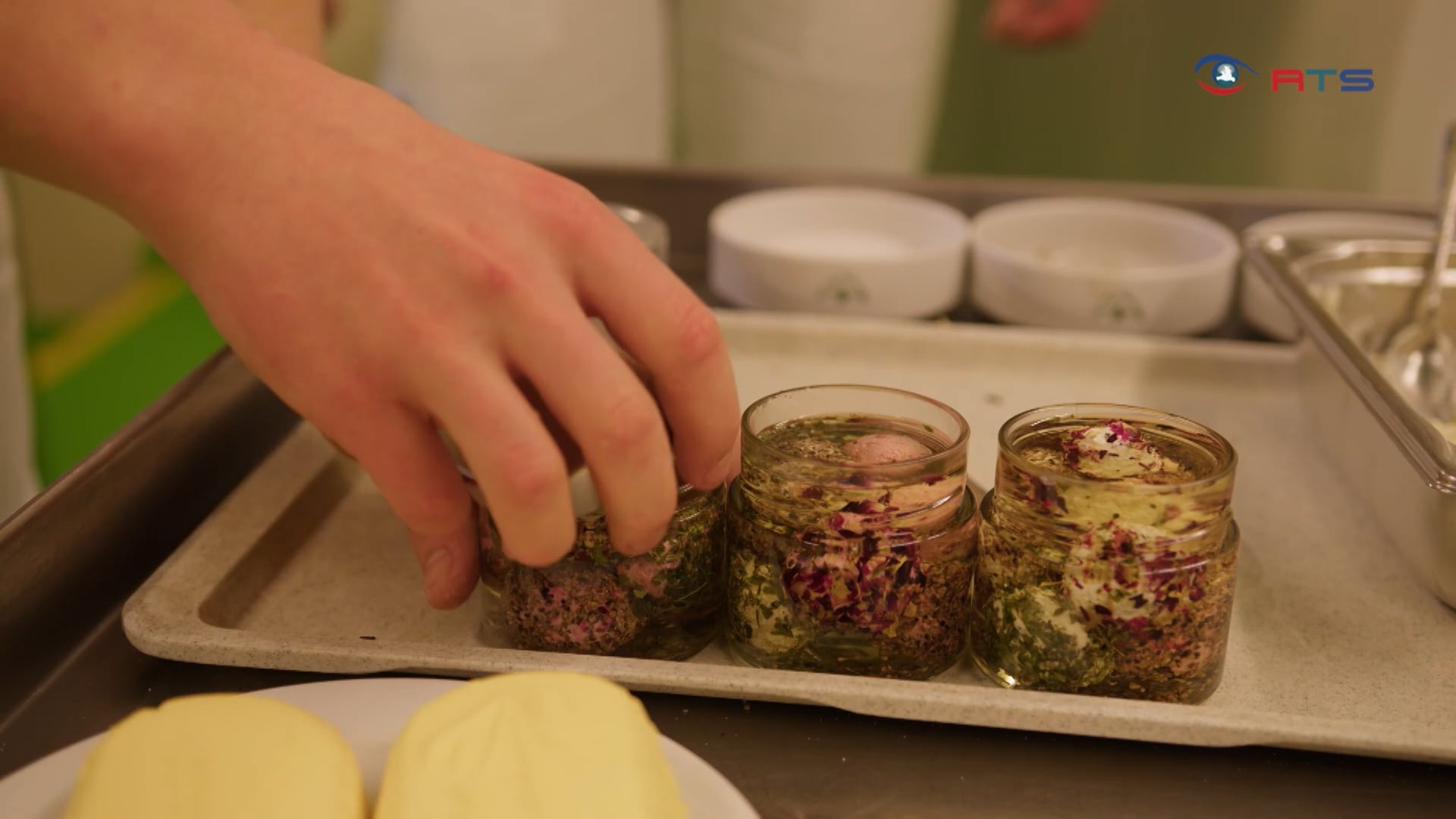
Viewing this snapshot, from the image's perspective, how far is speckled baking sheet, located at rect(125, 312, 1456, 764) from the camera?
49 centimetres

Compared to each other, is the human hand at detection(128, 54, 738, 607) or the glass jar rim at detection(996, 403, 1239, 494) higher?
the human hand at detection(128, 54, 738, 607)

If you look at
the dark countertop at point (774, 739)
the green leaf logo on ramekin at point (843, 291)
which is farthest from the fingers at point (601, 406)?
the green leaf logo on ramekin at point (843, 291)

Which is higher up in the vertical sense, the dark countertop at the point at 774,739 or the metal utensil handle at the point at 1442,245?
the metal utensil handle at the point at 1442,245

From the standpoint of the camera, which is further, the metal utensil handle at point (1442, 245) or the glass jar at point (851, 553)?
the metal utensil handle at point (1442, 245)

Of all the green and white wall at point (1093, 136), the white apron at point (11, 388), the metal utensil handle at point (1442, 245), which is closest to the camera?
the metal utensil handle at point (1442, 245)

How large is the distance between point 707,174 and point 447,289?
70 centimetres

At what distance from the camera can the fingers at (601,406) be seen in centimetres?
43

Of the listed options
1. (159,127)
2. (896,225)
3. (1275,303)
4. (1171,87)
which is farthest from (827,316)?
(1171,87)

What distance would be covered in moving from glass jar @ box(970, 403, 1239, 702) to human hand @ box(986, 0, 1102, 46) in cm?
116

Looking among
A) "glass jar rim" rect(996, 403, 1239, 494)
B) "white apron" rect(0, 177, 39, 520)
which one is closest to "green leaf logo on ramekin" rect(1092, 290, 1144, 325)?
"glass jar rim" rect(996, 403, 1239, 494)

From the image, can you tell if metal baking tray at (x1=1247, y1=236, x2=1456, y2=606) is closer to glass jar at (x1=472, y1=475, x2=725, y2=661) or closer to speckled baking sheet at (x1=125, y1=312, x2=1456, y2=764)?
speckled baking sheet at (x1=125, y1=312, x2=1456, y2=764)

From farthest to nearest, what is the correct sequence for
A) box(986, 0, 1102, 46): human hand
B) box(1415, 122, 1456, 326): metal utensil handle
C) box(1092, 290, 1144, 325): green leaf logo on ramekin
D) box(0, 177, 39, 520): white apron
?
box(986, 0, 1102, 46): human hand
box(0, 177, 39, 520): white apron
box(1092, 290, 1144, 325): green leaf logo on ramekin
box(1415, 122, 1456, 326): metal utensil handle

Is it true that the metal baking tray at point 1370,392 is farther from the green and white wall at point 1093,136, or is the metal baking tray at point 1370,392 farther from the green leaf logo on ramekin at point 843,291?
the green and white wall at point 1093,136

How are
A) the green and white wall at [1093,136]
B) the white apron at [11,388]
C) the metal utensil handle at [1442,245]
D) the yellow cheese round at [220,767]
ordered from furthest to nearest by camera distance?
the green and white wall at [1093,136] → the white apron at [11,388] → the metal utensil handle at [1442,245] → the yellow cheese round at [220,767]
